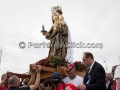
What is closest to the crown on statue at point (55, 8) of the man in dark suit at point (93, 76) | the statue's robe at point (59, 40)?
the statue's robe at point (59, 40)

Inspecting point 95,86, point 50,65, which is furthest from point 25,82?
point 95,86

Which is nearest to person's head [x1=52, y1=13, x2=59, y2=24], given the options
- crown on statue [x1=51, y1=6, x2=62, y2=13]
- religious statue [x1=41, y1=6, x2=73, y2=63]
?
religious statue [x1=41, y1=6, x2=73, y2=63]

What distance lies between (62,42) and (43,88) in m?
4.47

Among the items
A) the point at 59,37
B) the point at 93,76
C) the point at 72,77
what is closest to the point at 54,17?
the point at 59,37

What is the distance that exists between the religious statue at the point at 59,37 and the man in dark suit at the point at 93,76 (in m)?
5.18

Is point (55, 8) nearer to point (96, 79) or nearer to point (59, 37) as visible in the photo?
point (59, 37)

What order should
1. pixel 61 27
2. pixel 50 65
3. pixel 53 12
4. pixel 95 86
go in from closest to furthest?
pixel 95 86, pixel 50 65, pixel 61 27, pixel 53 12

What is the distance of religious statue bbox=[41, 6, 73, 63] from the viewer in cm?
995

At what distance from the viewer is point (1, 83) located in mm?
5727

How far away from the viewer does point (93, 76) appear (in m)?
4.40

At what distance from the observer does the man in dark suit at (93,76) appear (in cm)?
424

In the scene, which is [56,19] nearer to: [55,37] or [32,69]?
[55,37]

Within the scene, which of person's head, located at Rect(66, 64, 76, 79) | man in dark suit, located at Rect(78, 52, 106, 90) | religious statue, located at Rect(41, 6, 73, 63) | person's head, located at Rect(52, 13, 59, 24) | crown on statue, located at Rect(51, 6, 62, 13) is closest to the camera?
man in dark suit, located at Rect(78, 52, 106, 90)

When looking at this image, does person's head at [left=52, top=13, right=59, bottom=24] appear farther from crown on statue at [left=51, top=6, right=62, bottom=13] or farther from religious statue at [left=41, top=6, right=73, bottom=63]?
crown on statue at [left=51, top=6, right=62, bottom=13]
